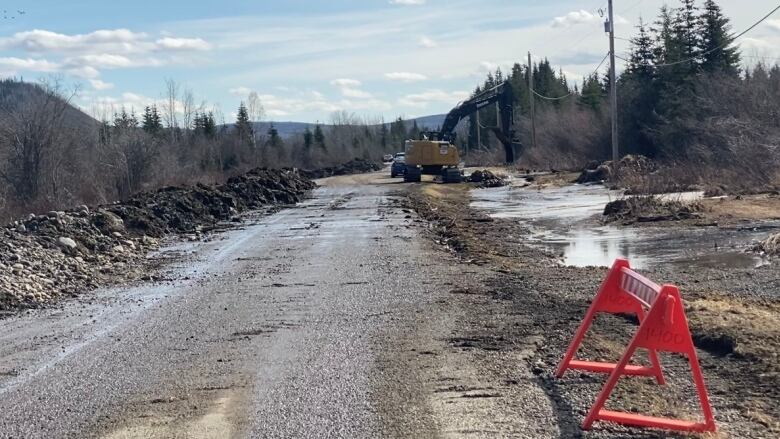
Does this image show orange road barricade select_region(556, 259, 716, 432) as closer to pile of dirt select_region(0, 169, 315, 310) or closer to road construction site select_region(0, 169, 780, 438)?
road construction site select_region(0, 169, 780, 438)

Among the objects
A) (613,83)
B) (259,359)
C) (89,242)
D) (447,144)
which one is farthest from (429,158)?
(259,359)

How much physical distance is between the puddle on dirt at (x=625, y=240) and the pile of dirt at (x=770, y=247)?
0.26 m

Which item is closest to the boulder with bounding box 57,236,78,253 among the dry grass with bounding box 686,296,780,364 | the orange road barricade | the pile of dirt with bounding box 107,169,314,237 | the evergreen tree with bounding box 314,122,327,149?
the pile of dirt with bounding box 107,169,314,237

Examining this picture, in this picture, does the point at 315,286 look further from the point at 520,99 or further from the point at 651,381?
the point at 520,99

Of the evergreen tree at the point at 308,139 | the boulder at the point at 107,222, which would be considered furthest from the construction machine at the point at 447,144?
the evergreen tree at the point at 308,139

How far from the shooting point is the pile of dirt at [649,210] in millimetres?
23938

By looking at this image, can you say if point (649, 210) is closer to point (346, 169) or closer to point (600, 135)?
point (600, 135)

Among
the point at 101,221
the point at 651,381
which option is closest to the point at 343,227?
the point at 101,221

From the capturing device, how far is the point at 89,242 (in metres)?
19.4

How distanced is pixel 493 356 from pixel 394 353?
3.23 feet

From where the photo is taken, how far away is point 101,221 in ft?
74.2

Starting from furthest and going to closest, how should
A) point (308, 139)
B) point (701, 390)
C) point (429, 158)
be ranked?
point (308, 139), point (429, 158), point (701, 390)

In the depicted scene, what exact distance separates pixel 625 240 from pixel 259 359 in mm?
13253

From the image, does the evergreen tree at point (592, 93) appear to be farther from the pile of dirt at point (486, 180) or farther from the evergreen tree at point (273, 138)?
the evergreen tree at point (273, 138)
